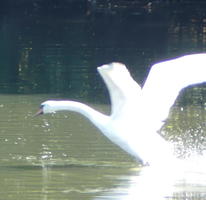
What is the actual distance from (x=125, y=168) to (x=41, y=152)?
142 cm

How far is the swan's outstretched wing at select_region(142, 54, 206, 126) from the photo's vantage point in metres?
13.5

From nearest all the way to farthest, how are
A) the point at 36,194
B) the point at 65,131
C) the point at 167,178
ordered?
1. the point at 36,194
2. the point at 167,178
3. the point at 65,131

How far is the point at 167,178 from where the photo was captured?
12750 millimetres

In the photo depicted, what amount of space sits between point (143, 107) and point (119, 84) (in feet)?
2.73

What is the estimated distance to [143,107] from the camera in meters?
13.5

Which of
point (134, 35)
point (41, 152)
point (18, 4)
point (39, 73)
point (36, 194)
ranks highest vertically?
point (18, 4)

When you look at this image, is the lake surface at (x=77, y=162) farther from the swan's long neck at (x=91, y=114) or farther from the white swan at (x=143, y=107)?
the swan's long neck at (x=91, y=114)

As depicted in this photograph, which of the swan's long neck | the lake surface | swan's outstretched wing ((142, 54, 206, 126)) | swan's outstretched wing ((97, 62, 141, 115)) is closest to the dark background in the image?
the lake surface

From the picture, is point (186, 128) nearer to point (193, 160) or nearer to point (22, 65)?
point (193, 160)

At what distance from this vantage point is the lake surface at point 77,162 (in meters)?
11.8

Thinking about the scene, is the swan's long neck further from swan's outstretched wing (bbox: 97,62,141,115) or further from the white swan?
swan's outstretched wing (bbox: 97,62,141,115)

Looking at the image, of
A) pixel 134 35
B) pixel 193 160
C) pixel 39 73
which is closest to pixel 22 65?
pixel 39 73

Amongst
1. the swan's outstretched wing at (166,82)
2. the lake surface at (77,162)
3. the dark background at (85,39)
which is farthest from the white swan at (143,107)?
the dark background at (85,39)

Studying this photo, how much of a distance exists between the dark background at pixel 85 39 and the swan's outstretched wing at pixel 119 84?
6.77 m
